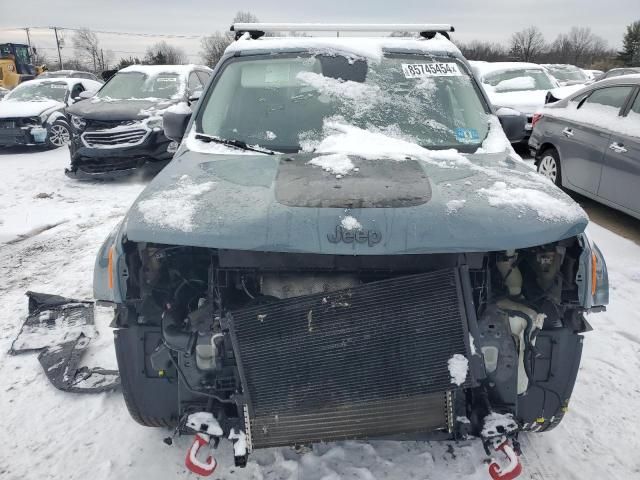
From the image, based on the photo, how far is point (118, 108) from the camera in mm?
8344

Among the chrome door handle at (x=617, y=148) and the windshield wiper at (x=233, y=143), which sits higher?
the windshield wiper at (x=233, y=143)

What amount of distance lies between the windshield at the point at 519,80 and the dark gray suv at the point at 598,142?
4.25m

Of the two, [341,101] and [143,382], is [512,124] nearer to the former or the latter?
[341,101]

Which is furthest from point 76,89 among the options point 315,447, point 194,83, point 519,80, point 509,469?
point 509,469

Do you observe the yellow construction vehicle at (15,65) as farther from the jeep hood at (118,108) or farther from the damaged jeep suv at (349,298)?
the damaged jeep suv at (349,298)

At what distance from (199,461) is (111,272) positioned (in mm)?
873

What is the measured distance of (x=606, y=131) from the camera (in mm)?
5867

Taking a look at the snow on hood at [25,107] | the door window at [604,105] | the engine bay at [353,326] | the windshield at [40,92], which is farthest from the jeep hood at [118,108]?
the engine bay at [353,326]

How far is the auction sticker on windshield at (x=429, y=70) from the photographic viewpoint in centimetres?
337

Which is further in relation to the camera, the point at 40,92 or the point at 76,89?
the point at 76,89

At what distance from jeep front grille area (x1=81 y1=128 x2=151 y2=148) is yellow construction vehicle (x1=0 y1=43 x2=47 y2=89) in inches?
1067

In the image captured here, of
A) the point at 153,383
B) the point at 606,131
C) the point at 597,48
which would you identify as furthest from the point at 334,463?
the point at 597,48

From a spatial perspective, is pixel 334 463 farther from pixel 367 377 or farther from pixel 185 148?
pixel 185 148

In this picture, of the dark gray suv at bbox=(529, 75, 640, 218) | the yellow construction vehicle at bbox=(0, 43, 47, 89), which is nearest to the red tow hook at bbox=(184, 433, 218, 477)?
the dark gray suv at bbox=(529, 75, 640, 218)
